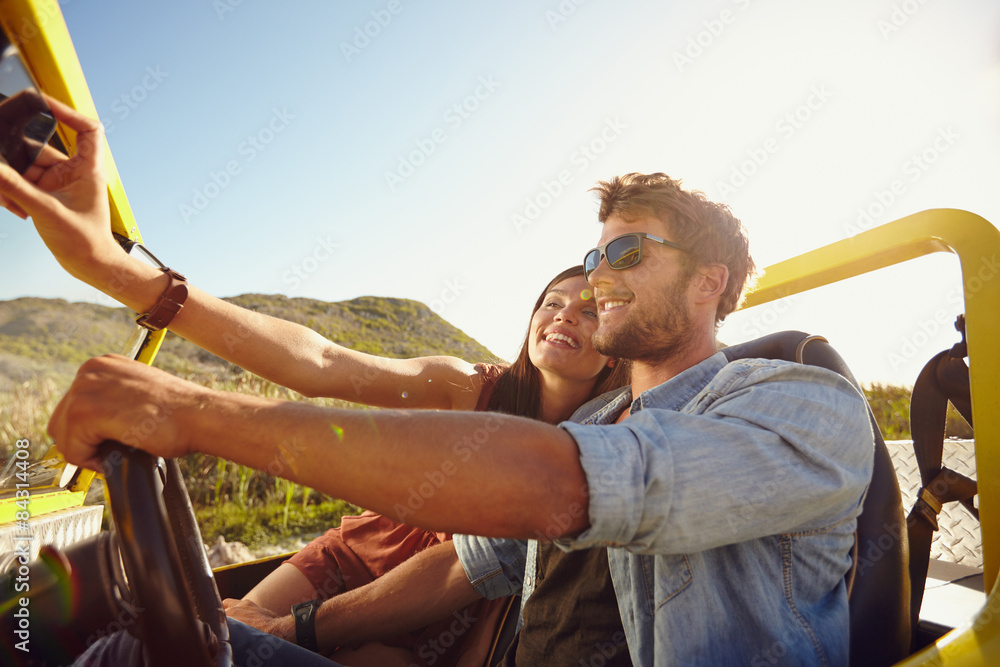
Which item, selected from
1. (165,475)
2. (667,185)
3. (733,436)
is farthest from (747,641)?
(667,185)

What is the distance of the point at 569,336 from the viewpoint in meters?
2.37

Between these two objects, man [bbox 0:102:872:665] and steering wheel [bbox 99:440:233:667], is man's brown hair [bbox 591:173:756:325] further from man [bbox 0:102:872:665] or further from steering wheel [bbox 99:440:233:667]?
steering wheel [bbox 99:440:233:667]

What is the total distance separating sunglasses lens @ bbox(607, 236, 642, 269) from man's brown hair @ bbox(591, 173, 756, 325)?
0.37 ft

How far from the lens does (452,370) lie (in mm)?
2506

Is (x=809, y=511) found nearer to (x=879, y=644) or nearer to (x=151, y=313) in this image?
(x=879, y=644)

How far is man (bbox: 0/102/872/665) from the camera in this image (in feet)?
2.51

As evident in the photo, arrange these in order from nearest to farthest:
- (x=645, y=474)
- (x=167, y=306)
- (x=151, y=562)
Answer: (x=151, y=562) → (x=645, y=474) → (x=167, y=306)

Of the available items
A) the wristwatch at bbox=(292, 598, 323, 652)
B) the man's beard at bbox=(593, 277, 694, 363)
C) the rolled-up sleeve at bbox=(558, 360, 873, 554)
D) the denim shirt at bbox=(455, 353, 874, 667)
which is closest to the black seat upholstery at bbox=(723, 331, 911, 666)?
the denim shirt at bbox=(455, 353, 874, 667)

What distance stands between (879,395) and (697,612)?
10.0 ft

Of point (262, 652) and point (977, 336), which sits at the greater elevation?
point (977, 336)

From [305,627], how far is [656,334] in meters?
1.46

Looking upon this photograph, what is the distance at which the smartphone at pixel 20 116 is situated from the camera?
885 mm

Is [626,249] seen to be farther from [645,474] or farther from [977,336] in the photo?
[645,474]

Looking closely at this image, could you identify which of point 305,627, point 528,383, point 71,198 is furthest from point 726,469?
point 528,383
